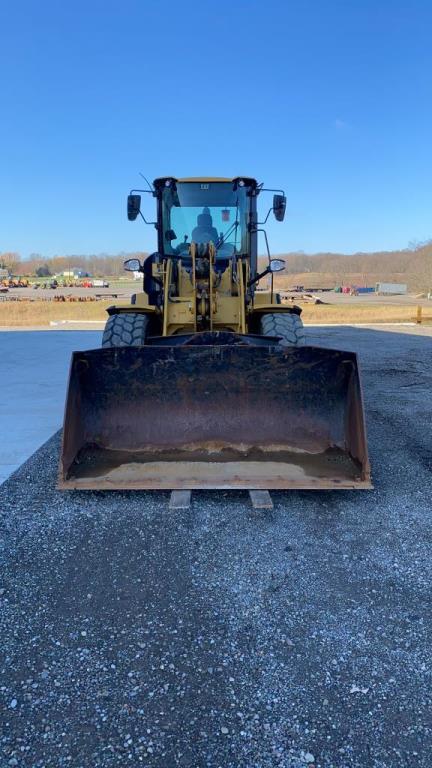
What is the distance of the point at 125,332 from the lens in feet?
16.6

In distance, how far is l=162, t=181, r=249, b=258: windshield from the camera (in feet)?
19.1

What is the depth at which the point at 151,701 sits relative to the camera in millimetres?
1892

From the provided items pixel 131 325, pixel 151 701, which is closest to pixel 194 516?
pixel 151 701

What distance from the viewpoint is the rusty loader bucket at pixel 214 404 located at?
12.8ft

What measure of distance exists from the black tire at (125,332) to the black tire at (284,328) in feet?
4.13

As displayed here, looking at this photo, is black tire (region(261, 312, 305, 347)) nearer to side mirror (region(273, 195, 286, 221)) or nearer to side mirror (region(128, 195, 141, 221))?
side mirror (region(273, 195, 286, 221))

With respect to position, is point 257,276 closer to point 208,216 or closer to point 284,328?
point 208,216

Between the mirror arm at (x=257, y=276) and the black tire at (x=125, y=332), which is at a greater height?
the mirror arm at (x=257, y=276)

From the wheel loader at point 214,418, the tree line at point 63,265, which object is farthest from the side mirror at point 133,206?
the tree line at point 63,265

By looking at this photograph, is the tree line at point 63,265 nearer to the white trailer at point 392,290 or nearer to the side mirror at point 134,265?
the white trailer at point 392,290

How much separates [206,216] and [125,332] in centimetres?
184

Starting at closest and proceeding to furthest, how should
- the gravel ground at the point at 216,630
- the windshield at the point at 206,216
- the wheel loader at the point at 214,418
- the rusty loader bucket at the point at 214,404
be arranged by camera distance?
the gravel ground at the point at 216,630, the wheel loader at the point at 214,418, the rusty loader bucket at the point at 214,404, the windshield at the point at 206,216

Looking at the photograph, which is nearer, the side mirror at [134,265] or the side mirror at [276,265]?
the side mirror at [276,265]

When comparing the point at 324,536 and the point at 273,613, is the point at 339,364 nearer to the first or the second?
the point at 324,536
